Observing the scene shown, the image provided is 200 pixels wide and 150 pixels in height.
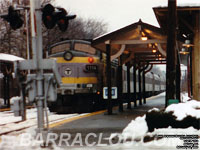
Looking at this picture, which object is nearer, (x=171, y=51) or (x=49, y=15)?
(x=49, y=15)

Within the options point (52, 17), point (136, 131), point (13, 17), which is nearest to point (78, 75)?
point (136, 131)

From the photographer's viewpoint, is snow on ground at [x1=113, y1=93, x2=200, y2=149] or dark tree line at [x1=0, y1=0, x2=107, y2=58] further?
dark tree line at [x1=0, y1=0, x2=107, y2=58]

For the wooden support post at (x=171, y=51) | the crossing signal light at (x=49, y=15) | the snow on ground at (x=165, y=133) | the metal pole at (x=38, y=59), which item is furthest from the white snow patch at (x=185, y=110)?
the crossing signal light at (x=49, y=15)

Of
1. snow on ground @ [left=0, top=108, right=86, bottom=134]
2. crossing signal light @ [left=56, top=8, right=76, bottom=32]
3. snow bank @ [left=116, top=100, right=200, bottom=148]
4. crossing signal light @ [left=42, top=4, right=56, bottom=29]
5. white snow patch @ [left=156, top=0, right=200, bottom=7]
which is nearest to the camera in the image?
crossing signal light @ [left=42, top=4, right=56, bottom=29]

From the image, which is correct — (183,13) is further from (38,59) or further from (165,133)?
(38,59)

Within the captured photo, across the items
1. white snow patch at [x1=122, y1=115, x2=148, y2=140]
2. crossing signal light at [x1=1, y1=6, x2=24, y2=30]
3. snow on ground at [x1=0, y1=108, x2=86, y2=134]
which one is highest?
crossing signal light at [x1=1, y1=6, x2=24, y2=30]

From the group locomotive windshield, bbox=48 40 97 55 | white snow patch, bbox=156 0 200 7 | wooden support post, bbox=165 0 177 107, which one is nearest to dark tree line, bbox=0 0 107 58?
locomotive windshield, bbox=48 40 97 55

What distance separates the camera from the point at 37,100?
8.17m

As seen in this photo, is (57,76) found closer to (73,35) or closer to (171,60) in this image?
(171,60)

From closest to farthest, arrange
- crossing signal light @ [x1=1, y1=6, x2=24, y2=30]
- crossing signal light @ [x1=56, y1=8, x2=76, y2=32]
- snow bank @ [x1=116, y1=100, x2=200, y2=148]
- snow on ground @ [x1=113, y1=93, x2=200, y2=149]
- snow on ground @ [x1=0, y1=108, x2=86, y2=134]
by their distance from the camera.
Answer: crossing signal light @ [x1=56, y1=8, x2=76, y2=32]
snow on ground @ [x1=113, y1=93, x2=200, y2=149]
crossing signal light @ [x1=1, y1=6, x2=24, y2=30]
snow bank @ [x1=116, y1=100, x2=200, y2=148]
snow on ground @ [x1=0, y1=108, x2=86, y2=134]

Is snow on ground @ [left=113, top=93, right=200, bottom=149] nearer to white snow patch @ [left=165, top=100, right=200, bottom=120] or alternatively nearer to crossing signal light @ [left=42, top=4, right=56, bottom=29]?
white snow patch @ [left=165, top=100, right=200, bottom=120]

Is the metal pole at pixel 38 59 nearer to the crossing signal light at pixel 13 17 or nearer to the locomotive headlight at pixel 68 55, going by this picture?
the crossing signal light at pixel 13 17

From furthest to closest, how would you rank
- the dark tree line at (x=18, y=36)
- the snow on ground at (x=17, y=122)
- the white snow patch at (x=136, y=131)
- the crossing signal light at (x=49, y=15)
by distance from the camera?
the dark tree line at (x=18, y=36)
the snow on ground at (x=17, y=122)
the white snow patch at (x=136, y=131)
the crossing signal light at (x=49, y=15)

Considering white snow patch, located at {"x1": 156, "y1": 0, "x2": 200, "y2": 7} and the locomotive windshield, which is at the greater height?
white snow patch, located at {"x1": 156, "y1": 0, "x2": 200, "y2": 7}
